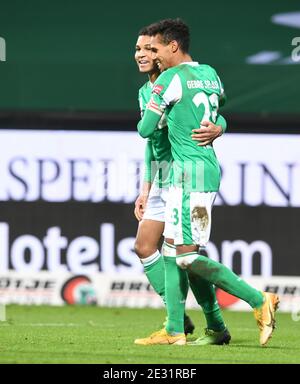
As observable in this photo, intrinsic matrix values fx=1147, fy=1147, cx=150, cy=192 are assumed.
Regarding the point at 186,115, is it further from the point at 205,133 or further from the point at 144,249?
the point at 144,249

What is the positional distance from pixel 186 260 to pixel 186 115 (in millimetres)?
942

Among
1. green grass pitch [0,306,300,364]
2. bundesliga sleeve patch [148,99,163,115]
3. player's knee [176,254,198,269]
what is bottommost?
green grass pitch [0,306,300,364]

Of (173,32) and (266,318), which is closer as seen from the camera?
(266,318)

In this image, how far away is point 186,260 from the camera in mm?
7301

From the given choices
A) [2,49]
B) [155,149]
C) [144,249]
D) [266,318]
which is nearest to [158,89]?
[155,149]

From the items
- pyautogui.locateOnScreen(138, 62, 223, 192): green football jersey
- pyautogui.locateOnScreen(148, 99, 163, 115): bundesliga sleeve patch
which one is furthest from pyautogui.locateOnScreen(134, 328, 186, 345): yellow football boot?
pyautogui.locateOnScreen(148, 99, 163, 115): bundesliga sleeve patch

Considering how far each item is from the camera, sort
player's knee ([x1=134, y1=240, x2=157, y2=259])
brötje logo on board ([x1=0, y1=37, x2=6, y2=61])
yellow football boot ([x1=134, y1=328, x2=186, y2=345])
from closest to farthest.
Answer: yellow football boot ([x1=134, y1=328, x2=186, y2=345])
player's knee ([x1=134, y1=240, x2=157, y2=259])
brötje logo on board ([x1=0, y1=37, x2=6, y2=61])

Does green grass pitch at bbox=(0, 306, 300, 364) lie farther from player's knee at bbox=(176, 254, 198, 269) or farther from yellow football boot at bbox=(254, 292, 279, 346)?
player's knee at bbox=(176, 254, 198, 269)

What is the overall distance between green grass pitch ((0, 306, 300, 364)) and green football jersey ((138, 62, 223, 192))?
1.11m

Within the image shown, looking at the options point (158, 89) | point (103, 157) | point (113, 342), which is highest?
point (158, 89)

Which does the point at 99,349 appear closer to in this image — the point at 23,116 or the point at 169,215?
the point at 169,215

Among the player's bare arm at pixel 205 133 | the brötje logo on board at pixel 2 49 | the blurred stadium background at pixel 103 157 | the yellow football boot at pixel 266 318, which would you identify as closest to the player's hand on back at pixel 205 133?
the player's bare arm at pixel 205 133

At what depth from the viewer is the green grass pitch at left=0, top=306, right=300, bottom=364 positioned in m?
6.74

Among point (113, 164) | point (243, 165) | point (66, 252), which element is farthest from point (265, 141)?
point (66, 252)
